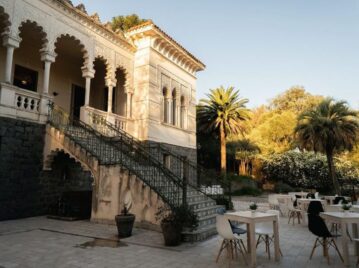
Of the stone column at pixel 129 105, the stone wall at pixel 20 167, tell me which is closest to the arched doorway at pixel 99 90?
the stone column at pixel 129 105

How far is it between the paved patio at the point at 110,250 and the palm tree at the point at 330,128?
872cm

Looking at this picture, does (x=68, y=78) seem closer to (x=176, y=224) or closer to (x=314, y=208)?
(x=176, y=224)

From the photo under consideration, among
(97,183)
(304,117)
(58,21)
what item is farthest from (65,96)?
(304,117)

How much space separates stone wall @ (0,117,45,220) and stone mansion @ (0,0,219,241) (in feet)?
0.10

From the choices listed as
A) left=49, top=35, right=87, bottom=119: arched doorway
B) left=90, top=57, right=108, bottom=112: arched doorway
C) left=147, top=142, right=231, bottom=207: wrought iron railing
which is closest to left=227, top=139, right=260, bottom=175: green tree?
left=147, top=142, right=231, bottom=207: wrought iron railing

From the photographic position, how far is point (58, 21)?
35.8ft

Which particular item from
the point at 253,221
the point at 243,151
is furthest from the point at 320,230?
the point at 243,151

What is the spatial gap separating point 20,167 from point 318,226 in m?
8.68

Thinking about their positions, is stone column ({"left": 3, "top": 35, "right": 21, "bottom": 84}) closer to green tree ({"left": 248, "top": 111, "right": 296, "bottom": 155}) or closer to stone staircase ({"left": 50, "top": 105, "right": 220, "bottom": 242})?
stone staircase ({"left": 50, "top": 105, "right": 220, "bottom": 242})

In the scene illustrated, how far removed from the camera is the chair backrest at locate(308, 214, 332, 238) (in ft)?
17.4

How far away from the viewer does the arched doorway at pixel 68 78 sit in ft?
43.9

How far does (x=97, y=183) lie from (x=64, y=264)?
389 cm

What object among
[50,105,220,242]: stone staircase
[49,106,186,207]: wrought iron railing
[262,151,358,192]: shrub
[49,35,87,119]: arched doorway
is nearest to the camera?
[50,105,220,242]: stone staircase

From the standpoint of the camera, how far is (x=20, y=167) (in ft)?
30.0
